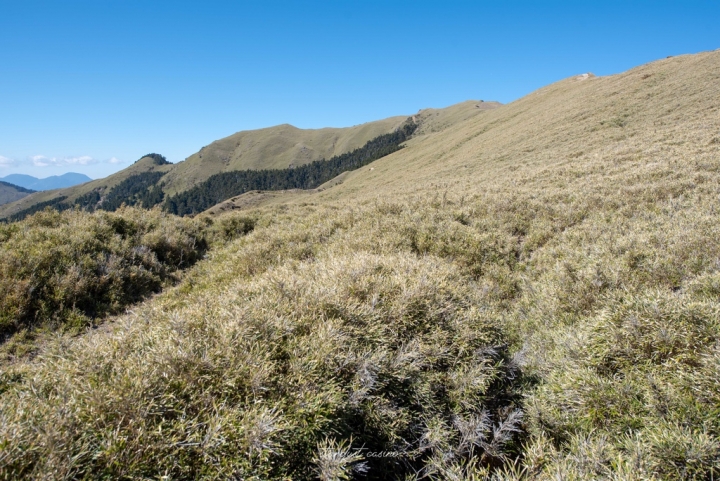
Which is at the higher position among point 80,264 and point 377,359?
point 80,264

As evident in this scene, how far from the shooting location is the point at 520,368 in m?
4.34

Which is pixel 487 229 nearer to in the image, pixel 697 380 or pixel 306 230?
pixel 306 230

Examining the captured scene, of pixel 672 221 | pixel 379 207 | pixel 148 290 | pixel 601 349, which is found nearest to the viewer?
pixel 601 349

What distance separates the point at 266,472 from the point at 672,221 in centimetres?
1025

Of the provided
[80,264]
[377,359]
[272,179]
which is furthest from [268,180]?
[377,359]

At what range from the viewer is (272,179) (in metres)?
187

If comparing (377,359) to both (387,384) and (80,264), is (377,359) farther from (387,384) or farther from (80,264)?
(80,264)

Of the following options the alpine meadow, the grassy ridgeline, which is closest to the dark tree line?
the alpine meadow

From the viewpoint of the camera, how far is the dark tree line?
174 metres

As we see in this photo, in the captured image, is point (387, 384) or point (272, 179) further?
point (272, 179)

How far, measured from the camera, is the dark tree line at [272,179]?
570ft

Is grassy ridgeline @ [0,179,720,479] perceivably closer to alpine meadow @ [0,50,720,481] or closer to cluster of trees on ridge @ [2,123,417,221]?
→ alpine meadow @ [0,50,720,481]

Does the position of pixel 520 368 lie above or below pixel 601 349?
below

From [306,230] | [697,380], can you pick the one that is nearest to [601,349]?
[697,380]
